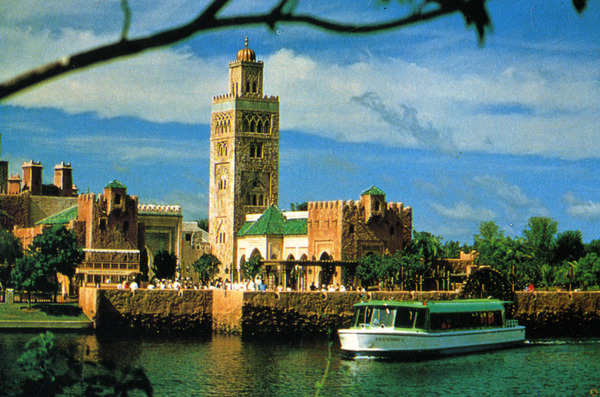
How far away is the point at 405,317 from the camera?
40.2 meters

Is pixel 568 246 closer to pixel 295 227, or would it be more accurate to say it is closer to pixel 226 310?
pixel 295 227

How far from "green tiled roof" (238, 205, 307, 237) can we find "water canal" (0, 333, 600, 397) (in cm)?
2794

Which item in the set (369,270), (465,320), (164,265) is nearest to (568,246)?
(369,270)

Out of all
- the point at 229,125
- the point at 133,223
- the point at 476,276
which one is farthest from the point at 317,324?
the point at 229,125

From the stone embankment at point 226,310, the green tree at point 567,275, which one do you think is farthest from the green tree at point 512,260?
the stone embankment at point 226,310

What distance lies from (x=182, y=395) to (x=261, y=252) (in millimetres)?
48637

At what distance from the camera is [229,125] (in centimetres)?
9088

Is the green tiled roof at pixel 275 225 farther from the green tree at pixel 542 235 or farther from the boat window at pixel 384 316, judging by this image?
the boat window at pixel 384 316

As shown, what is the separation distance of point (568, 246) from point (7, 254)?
4723 centimetres

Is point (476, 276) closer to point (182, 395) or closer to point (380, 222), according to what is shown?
point (380, 222)

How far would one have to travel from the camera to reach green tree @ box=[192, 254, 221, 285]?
264 feet

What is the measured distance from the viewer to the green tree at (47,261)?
5119 cm

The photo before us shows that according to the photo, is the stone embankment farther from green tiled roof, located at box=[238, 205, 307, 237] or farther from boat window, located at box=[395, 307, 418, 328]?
green tiled roof, located at box=[238, 205, 307, 237]

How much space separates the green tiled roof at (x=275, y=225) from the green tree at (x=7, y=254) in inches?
849
